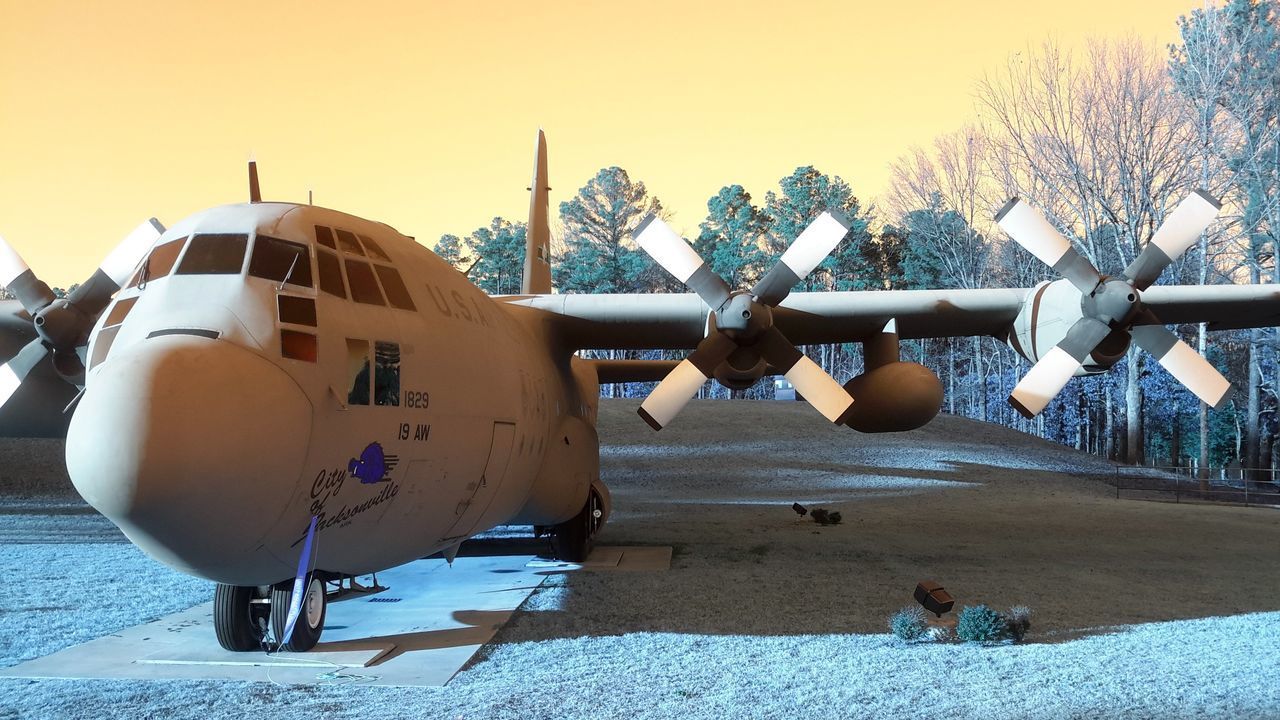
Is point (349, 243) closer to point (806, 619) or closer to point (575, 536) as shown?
point (806, 619)

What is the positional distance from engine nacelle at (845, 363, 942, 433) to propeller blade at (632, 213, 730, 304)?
3.21m

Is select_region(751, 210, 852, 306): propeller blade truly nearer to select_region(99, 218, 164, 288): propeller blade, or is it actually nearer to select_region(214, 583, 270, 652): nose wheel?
select_region(214, 583, 270, 652): nose wheel

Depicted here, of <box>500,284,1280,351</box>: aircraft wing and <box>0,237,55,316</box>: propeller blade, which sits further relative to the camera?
<box>500,284,1280,351</box>: aircraft wing

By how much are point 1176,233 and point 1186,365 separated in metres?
1.61

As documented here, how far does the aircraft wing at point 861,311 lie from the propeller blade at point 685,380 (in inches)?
48.5

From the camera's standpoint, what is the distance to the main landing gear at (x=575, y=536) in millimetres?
12445

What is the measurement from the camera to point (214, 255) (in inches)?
238

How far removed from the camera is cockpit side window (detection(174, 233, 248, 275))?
5941 mm

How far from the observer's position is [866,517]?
63.8 ft

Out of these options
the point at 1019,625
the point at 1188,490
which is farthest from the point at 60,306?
the point at 1188,490

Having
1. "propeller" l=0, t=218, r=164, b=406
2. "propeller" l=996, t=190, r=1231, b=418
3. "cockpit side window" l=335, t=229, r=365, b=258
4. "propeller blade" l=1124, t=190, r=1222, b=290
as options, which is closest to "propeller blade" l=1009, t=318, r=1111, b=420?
"propeller" l=996, t=190, r=1231, b=418

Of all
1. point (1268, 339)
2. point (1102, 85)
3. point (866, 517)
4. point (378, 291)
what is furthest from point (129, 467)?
point (1268, 339)

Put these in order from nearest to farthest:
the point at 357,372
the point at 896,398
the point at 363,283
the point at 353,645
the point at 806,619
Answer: the point at 357,372 < the point at 363,283 < the point at 353,645 < the point at 806,619 < the point at 896,398

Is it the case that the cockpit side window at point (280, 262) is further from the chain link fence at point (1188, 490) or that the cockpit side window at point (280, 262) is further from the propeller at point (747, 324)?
the chain link fence at point (1188, 490)
